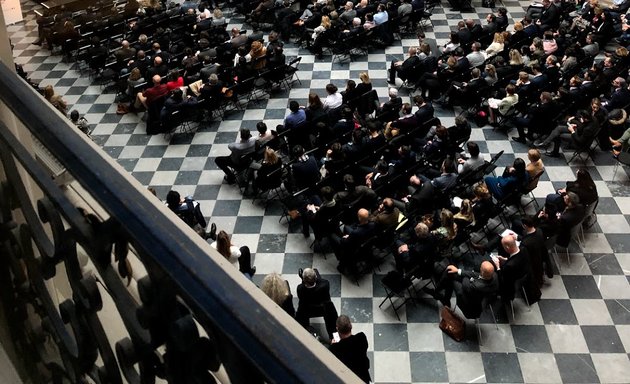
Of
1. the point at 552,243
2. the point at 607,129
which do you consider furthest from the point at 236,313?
the point at 607,129

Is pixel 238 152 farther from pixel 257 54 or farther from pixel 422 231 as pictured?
pixel 422 231

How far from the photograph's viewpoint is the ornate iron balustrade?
984mm

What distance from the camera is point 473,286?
7148 millimetres

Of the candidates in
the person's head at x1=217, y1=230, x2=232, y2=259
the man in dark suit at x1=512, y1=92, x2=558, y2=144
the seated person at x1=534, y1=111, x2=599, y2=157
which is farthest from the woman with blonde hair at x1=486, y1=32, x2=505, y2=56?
the person's head at x1=217, y1=230, x2=232, y2=259

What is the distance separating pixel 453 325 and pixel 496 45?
765cm

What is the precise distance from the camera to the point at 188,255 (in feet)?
3.62

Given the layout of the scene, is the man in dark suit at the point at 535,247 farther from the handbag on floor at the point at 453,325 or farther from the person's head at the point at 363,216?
the person's head at the point at 363,216

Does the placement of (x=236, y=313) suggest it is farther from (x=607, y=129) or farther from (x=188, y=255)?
(x=607, y=129)

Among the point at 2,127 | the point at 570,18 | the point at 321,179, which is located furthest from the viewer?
the point at 570,18

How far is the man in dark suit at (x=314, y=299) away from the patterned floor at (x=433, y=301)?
2.34ft

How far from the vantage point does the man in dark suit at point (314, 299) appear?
7031mm

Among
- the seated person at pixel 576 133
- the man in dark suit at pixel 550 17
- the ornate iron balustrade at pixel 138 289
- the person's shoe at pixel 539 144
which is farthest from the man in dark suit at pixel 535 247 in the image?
the man in dark suit at pixel 550 17

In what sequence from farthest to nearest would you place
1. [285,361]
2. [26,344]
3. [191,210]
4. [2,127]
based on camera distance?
[191,210] < [26,344] < [2,127] < [285,361]

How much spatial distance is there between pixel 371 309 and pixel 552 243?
8.11ft
